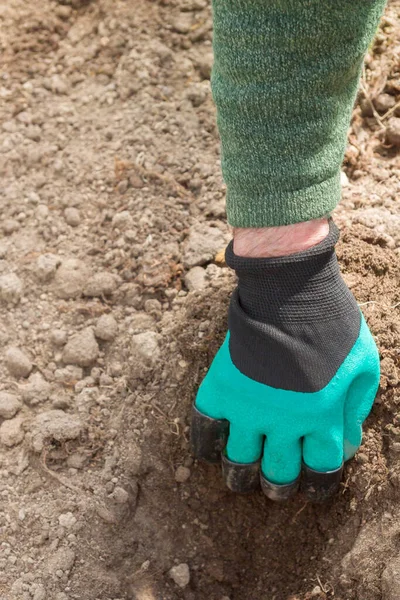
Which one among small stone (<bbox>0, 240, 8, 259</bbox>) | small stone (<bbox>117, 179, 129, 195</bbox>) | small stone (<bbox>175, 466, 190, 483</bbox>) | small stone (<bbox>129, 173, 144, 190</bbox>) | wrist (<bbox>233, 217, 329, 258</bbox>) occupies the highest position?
wrist (<bbox>233, 217, 329, 258</bbox>)

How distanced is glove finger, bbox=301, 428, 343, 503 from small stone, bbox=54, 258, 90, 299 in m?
0.84

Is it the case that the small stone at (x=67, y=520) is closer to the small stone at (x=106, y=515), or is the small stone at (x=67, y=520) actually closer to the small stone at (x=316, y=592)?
the small stone at (x=106, y=515)

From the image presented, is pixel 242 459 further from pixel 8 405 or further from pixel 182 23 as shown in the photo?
pixel 182 23

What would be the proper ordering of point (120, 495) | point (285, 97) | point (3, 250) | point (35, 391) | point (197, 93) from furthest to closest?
point (197, 93) → point (3, 250) → point (35, 391) → point (120, 495) → point (285, 97)

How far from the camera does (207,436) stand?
190 centimetres

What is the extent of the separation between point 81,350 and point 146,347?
19 cm

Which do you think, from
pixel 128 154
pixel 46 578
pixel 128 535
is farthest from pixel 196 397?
pixel 128 154

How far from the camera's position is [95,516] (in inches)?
76.1

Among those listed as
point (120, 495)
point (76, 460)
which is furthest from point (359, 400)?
point (76, 460)

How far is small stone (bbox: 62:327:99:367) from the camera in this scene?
2.09m

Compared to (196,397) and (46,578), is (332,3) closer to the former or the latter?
(196,397)

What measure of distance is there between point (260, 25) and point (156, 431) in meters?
1.12

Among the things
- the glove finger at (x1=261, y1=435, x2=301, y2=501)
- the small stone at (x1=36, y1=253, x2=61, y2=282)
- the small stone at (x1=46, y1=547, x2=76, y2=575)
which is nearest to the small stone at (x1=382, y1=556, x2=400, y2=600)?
the glove finger at (x1=261, y1=435, x2=301, y2=501)

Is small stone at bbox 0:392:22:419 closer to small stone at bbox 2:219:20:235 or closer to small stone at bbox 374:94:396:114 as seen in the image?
small stone at bbox 2:219:20:235
